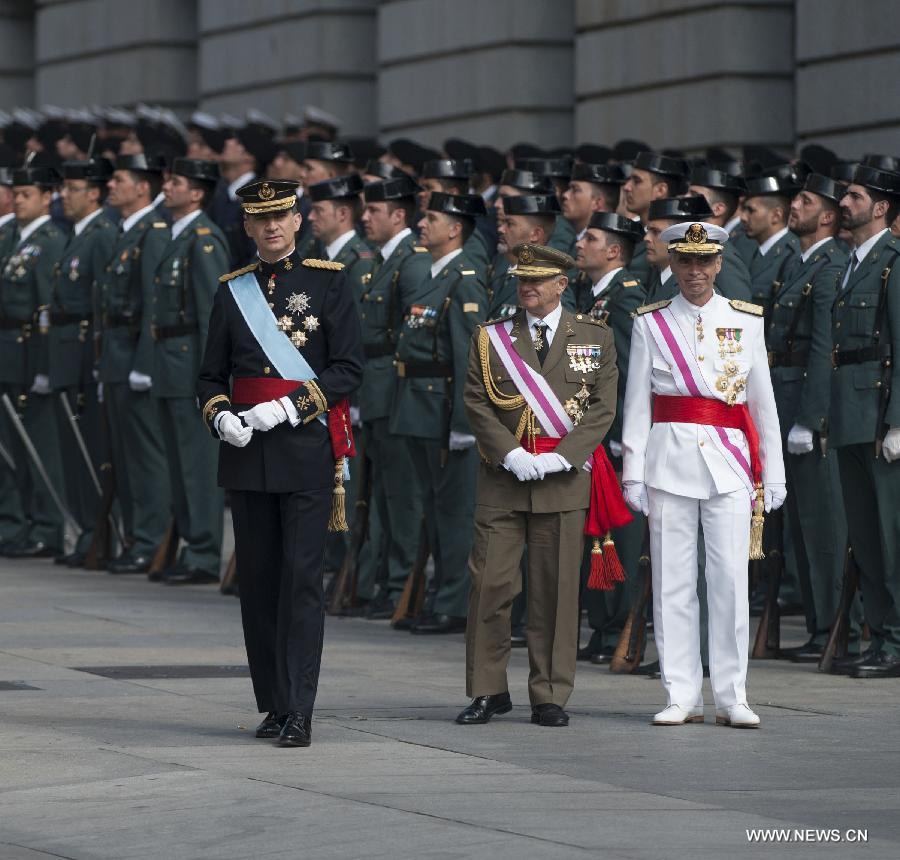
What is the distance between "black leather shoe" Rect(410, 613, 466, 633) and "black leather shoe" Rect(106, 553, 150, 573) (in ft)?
10.4

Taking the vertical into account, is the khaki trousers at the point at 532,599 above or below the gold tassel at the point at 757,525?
below

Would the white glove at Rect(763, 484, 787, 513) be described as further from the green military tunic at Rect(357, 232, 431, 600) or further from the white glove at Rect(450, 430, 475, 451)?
the green military tunic at Rect(357, 232, 431, 600)

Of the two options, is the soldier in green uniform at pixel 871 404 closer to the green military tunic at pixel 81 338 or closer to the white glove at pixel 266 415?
the white glove at pixel 266 415

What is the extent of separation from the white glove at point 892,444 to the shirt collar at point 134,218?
5.93 meters

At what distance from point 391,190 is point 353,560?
2.06m

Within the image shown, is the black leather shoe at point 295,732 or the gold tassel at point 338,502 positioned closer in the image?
the black leather shoe at point 295,732

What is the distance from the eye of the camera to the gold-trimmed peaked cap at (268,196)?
9.37 meters

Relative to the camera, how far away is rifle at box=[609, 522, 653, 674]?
11.4 metres

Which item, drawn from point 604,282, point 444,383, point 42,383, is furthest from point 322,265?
point 42,383

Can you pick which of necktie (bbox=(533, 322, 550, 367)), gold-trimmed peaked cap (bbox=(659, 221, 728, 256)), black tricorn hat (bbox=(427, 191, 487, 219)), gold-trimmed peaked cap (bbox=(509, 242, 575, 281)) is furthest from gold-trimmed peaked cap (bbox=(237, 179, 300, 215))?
black tricorn hat (bbox=(427, 191, 487, 219))

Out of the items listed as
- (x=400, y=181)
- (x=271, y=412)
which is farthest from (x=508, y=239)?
(x=271, y=412)

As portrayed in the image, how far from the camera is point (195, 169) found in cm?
1477

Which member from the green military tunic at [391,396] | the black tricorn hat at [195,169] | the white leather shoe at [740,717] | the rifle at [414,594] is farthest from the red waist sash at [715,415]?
the black tricorn hat at [195,169]

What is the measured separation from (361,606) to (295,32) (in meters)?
→ 13.7
